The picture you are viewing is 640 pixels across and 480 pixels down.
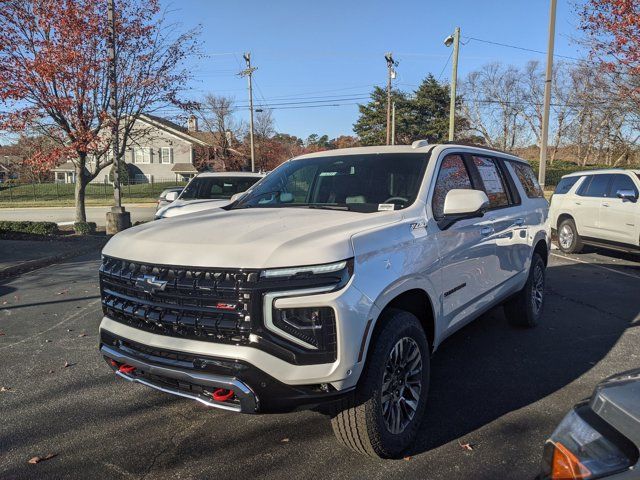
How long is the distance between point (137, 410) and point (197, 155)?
47.7 m

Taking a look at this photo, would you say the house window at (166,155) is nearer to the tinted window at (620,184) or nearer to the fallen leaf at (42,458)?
the tinted window at (620,184)

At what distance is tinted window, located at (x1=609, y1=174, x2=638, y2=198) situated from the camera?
32.2 ft

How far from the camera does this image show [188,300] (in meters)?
2.57

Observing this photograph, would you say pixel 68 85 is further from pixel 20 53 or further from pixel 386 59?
pixel 386 59

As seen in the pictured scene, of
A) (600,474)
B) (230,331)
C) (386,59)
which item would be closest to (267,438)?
(230,331)

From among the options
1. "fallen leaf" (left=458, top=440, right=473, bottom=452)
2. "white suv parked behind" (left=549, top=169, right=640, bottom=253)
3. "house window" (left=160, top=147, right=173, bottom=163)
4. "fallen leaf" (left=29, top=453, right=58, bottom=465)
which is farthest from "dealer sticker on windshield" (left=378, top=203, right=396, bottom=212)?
"house window" (left=160, top=147, right=173, bottom=163)

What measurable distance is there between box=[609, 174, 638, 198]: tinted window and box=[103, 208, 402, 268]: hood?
8804 millimetres

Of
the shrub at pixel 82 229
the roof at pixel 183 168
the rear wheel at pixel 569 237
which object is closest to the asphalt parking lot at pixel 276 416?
the rear wheel at pixel 569 237

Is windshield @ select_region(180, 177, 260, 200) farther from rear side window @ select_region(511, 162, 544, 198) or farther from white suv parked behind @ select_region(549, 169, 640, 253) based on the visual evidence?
white suv parked behind @ select_region(549, 169, 640, 253)

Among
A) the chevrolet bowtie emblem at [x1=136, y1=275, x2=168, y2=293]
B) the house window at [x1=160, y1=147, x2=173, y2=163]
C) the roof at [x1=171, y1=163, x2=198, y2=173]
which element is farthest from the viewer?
the house window at [x1=160, y1=147, x2=173, y2=163]

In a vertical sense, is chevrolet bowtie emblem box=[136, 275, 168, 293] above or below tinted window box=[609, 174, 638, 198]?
below

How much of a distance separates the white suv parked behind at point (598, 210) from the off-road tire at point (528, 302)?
5.31m

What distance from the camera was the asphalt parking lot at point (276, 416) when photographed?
2877mm

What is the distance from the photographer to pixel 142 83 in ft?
43.2
